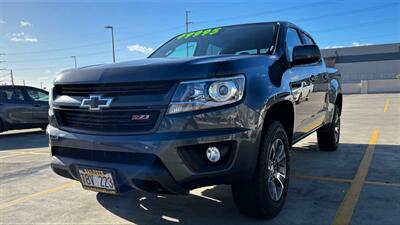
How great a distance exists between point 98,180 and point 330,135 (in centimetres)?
457

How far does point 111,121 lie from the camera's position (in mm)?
3174

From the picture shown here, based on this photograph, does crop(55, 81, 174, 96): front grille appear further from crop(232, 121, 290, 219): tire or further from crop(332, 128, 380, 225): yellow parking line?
crop(332, 128, 380, 225): yellow parking line

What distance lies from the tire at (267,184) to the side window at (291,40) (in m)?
1.12

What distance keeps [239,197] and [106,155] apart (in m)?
1.17

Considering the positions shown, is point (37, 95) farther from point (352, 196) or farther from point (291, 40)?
point (352, 196)

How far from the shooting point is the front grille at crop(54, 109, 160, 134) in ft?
9.96

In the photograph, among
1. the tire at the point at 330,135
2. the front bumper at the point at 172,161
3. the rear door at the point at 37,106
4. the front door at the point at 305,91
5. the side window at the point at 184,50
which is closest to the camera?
the front bumper at the point at 172,161

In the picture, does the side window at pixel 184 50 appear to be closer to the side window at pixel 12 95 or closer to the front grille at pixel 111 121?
the front grille at pixel 111 121

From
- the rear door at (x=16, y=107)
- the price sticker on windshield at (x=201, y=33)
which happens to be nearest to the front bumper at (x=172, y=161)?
the price sticker on windshield at (x=201, y=33)

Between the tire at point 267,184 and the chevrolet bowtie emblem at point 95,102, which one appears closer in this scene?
the chevrolet bowtie emblem at point 95,102

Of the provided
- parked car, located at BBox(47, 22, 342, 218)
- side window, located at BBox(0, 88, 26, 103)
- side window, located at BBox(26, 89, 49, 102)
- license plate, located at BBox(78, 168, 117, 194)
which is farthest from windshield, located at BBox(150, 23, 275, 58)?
side window, located at BBox(26, 89, 49, 102)

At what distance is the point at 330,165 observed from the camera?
229 inches

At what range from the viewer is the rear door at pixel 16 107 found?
1124 cm

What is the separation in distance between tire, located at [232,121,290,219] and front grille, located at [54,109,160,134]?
896 mm
